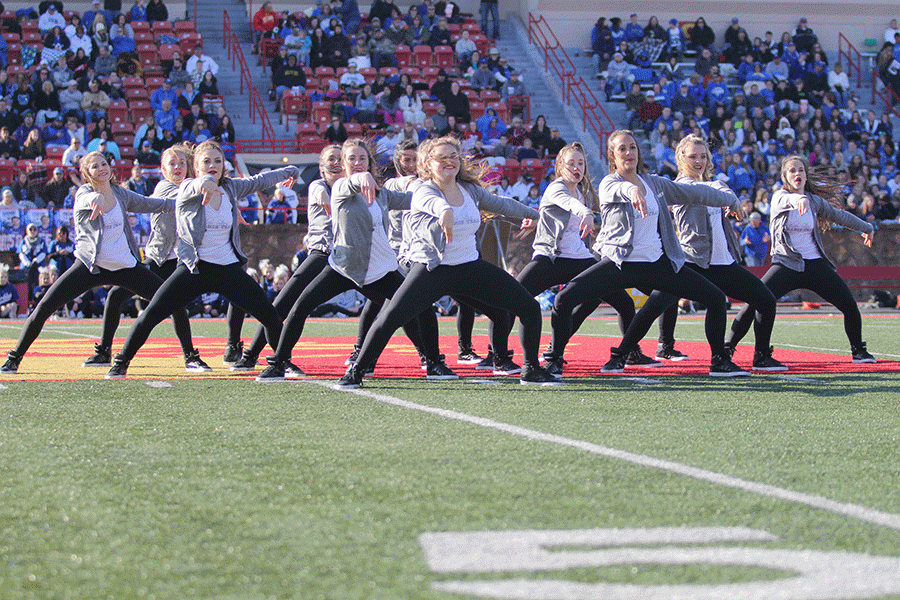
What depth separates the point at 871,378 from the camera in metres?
6.86

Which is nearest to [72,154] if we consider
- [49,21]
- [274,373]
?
[49,21]

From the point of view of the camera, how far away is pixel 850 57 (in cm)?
3136

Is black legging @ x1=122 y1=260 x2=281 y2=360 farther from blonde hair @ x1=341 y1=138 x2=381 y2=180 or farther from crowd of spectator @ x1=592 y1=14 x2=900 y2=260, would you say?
crowd of spectator @ x1=592 y1=14 x2=900 y2=260

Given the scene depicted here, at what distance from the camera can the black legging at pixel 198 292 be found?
691 centimetres

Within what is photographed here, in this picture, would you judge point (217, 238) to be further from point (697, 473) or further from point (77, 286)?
point (697, 473)

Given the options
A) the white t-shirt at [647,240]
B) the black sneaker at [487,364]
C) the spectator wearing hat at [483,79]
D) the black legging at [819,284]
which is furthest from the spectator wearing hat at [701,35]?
the white t-shirt at [647,240]

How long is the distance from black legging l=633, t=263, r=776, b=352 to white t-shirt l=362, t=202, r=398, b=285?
196cm

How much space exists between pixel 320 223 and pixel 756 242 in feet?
48.0

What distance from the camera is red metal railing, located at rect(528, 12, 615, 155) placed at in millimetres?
26672

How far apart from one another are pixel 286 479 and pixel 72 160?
58.3 feet

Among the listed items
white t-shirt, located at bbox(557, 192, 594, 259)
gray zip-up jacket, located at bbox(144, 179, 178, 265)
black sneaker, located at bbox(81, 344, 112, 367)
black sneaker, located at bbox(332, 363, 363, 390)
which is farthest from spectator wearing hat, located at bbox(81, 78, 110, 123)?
black sneaker, located at bbox(332, 363, 363, 390)

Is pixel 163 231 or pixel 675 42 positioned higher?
pixel 675 42

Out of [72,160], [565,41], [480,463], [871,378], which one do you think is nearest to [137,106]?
[72,160]

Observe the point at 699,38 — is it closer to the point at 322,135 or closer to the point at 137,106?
the point at 322,135
